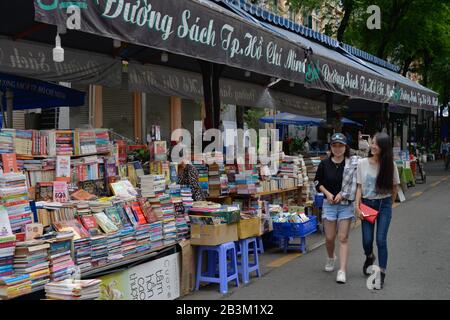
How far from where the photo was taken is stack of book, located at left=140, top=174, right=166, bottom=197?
6195 mm

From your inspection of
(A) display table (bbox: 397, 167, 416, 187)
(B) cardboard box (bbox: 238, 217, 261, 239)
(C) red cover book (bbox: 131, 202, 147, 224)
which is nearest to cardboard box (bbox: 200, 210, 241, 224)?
(B) cardboard box (bbox: 238, 217, 261, 239)

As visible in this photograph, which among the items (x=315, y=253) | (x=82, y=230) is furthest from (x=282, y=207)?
(x=82, y=230)

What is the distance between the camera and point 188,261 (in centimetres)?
625

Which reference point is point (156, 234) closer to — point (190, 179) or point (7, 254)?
point (190, 179)

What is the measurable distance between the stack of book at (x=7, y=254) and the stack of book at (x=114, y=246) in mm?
1124

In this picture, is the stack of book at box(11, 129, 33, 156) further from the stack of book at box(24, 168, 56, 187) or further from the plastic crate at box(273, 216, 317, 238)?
the plastic crate at box(273, 216, 317, 238)

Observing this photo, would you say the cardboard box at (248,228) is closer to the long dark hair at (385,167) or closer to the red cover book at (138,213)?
the red cover book at (138,213)

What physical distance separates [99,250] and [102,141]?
5.21ft

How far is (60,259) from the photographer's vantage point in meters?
4.61

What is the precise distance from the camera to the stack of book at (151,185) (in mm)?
6195

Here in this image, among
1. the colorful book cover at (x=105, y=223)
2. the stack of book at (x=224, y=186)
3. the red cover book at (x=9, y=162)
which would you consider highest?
the red cover book at (x=9, y=162)

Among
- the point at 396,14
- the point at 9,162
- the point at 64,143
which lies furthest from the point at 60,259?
the point at 396,14

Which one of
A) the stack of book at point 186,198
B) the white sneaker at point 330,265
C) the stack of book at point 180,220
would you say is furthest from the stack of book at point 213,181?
the white sneaker at point 330,265
